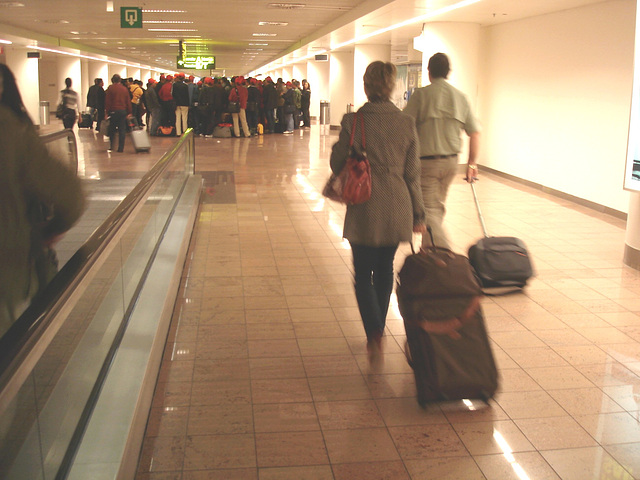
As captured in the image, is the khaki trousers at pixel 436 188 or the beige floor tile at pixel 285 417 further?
the khaki trousers at pixel 436 188

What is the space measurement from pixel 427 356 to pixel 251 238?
14.1 ft

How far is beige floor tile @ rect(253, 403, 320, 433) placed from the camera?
3273mm

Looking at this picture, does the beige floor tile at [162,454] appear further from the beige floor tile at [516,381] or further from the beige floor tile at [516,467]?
the beige floor tile at [516,381]

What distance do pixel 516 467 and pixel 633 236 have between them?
4.00m

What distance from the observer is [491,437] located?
126 inches

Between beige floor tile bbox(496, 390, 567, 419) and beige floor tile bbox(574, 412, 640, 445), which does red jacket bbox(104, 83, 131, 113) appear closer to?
beige floor tile bbox(496, 390, 567, 419)

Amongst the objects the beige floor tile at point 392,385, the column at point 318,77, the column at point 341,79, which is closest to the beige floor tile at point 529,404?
the beige floor tile at point 392,385

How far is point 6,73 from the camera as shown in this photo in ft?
8.27

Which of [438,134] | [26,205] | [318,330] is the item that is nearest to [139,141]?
[438,134]

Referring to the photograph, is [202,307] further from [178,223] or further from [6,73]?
[6,73]

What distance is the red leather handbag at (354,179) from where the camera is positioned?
12.1 feet

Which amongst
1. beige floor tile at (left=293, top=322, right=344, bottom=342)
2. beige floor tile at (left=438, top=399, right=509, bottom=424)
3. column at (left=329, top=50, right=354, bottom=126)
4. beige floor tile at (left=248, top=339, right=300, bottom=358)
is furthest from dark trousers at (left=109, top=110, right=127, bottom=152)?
beige floor tile at (left=438, top=399, right=509, bottom=424)

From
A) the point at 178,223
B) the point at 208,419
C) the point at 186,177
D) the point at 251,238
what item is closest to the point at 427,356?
the point at 208,419

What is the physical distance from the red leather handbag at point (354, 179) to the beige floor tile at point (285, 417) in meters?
1.09
